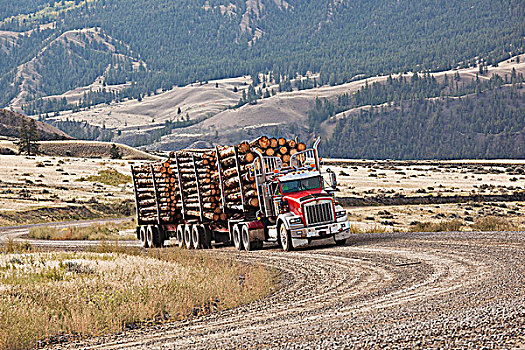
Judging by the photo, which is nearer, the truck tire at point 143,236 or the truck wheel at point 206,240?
the truck wheel at point 206,240

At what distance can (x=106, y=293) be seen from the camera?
14.3 m

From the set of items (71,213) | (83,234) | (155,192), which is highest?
(155,192)

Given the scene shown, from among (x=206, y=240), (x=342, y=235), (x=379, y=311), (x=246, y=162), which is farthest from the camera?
(x=206, y=240)

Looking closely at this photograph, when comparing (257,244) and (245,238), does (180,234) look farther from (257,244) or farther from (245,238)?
(257,244)

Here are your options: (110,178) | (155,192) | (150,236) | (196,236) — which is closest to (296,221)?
(196,236)

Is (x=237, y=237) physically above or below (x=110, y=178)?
below

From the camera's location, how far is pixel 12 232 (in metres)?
48.0

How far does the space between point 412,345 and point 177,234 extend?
2261 centimetres

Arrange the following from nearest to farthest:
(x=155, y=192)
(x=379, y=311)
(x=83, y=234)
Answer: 1. (x=379, y=311)
2. (x=155, y=192)
3. (x=83, y=234)

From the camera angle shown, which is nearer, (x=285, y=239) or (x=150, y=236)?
(x=285, y=239)

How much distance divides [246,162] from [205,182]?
2.96m

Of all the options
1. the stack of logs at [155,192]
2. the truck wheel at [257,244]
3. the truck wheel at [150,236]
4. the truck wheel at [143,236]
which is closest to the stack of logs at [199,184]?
the stack of logs at [155,192]

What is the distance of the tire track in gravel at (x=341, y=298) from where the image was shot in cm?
1067

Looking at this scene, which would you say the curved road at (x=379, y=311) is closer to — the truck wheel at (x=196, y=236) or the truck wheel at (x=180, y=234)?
the truck wheel at (x=196, y=236)
